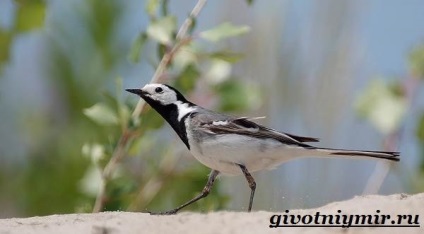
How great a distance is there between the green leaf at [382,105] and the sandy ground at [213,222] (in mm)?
1294

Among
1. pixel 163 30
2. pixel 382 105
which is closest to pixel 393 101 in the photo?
pixel 382 105

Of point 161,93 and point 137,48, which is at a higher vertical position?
point 137,48

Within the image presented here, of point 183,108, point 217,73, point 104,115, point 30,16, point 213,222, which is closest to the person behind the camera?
point 213,222

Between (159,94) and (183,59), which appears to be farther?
(183,59)

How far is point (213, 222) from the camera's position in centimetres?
378

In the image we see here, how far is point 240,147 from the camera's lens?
4.69 meters

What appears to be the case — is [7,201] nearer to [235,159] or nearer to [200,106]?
[200,106]

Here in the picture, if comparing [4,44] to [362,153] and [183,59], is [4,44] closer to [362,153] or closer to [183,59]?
[183,59]

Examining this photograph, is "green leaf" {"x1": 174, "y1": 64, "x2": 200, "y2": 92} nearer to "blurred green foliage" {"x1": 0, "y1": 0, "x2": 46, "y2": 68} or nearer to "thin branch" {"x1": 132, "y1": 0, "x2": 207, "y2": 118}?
"thin branch" {"x1": 132, "y1": 0, "x2": 207, "y2": 118}

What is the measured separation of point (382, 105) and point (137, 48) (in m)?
1.29

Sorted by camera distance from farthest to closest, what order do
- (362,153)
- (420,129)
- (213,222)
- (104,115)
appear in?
(420,129) < (104,115) < (362,153) < (213,222)

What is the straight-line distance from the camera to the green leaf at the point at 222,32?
4.77 m

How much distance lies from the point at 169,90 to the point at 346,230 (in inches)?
60.7

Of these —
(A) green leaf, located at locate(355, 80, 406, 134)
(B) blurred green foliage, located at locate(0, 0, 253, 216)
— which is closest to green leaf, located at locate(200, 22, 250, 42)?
(B) blurred green foliage, located at locate(0, 0, 253, 216)
